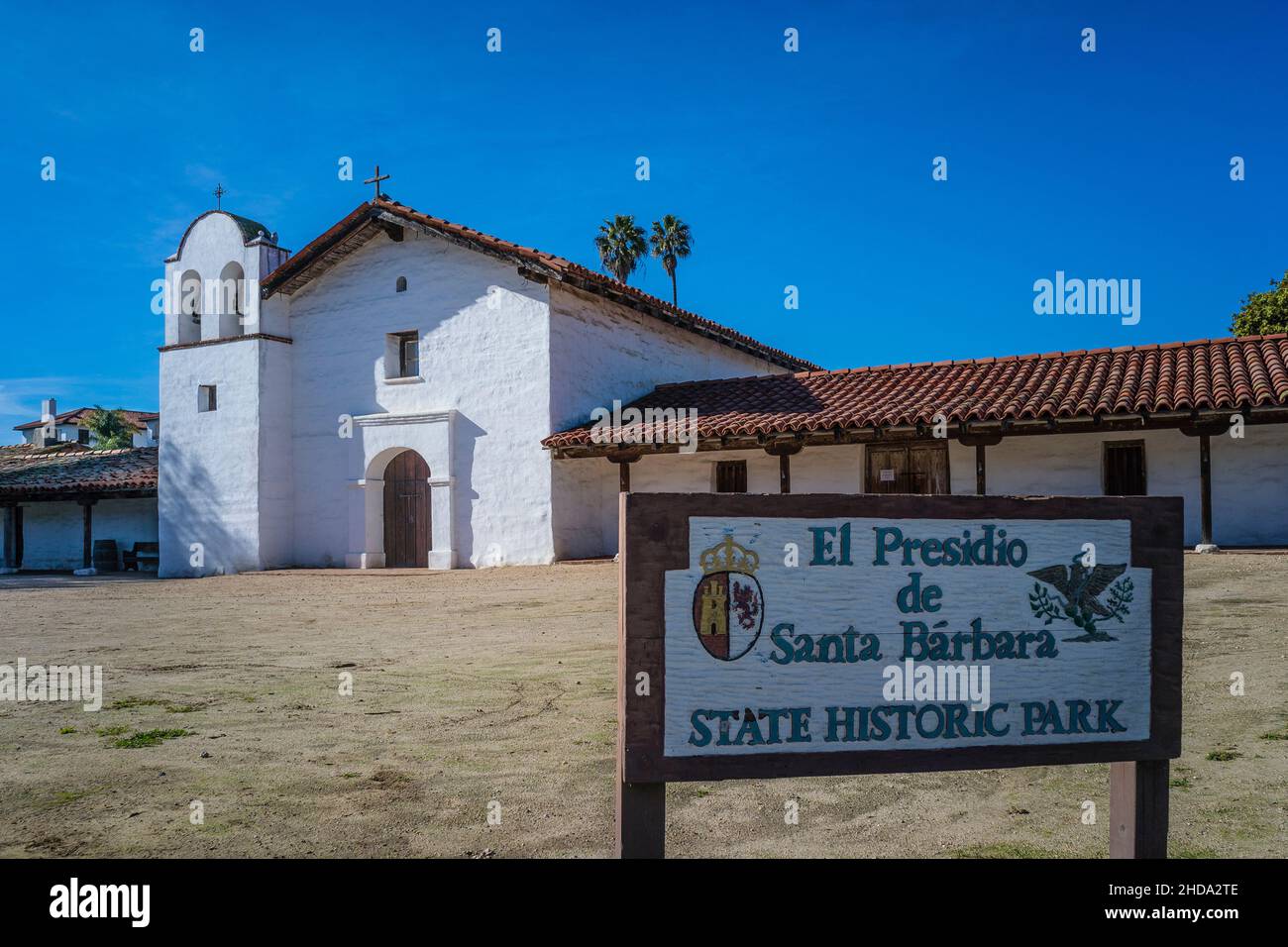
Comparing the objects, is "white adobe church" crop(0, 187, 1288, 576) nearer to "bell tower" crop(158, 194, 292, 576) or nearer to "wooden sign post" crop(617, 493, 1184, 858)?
"bell tower" crop(158, 194, 292, 576)

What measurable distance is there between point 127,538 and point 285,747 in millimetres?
23311

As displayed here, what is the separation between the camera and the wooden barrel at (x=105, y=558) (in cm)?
2438

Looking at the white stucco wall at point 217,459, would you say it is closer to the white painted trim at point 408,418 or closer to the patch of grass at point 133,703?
the white painted trim at point 408,418

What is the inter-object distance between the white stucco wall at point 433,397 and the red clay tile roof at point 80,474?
20.5 ft

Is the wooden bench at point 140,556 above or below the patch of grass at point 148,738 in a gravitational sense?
above

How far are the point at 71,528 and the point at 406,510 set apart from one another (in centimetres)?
1249

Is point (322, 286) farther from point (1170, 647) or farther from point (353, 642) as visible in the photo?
point (1170, 647)

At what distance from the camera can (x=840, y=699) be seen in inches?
115

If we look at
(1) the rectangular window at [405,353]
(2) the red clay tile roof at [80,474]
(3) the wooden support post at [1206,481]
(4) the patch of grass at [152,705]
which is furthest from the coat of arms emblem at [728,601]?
(2) the red clay tile roof at [80,474]

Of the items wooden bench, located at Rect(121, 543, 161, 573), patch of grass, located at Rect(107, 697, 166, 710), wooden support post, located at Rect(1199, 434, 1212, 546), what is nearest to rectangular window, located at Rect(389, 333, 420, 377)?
wooden bench, located at Rect(121, 543, 161, 573)

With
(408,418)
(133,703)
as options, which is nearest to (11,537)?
(408,418)

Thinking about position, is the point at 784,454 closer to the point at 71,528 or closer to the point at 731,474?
the point at 731,474
